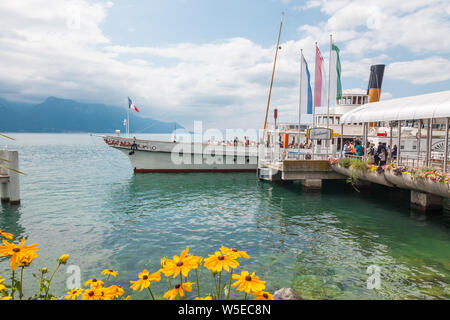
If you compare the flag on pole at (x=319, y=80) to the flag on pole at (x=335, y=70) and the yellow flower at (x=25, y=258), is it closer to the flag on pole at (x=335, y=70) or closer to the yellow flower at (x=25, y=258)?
the flag on pole at (x=335, y=70)

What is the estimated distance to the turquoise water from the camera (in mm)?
8086

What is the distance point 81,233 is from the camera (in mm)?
11820

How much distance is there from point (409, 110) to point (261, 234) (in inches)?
399

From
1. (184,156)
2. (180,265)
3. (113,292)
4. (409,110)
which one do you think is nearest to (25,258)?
(113,292)

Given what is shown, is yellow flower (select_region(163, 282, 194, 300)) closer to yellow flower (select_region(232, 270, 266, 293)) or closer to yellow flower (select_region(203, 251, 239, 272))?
yellow flower (select_region(203, 251, 239, 272))

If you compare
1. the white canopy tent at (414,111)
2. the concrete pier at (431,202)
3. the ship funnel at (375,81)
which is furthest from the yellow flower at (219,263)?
the ship funnel at (375,81)

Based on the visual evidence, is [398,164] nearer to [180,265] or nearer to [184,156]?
[180,265]

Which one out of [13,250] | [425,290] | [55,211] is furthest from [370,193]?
[13,250]

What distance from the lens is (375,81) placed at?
1539 inches

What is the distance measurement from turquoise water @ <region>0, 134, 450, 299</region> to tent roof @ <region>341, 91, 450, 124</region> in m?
5.00

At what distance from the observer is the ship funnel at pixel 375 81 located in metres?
38.3

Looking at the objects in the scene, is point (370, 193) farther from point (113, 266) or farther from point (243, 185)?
point (113, 266)

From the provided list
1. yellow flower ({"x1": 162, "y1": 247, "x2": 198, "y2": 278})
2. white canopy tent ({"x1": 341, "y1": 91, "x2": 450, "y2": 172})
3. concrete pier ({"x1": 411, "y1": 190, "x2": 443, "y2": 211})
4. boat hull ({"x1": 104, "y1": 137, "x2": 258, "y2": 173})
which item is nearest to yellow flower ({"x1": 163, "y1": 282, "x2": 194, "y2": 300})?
yellow flower ({"x1": 162, "y1": 247, "x2": 198, "y2": 278})
